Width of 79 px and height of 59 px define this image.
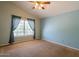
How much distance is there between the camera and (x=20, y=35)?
5.73 meters

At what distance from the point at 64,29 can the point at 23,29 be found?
286 cm

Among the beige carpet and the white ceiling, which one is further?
the white ceiling

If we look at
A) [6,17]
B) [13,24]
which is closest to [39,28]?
[13,24]

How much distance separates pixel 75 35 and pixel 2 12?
13.3 ft

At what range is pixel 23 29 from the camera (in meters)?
5.92

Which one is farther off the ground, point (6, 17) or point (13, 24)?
point (6, 17)

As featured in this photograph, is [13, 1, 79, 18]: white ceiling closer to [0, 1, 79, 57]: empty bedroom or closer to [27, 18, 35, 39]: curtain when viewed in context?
[0, 1, 79, 57]: empty bedroom

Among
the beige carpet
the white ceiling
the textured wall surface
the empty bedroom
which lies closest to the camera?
the beige carpet

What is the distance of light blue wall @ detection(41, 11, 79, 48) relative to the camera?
404 centimetres

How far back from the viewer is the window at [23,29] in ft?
18.2

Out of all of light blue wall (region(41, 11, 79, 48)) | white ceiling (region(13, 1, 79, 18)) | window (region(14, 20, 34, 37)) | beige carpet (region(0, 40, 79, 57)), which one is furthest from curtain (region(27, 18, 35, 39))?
beige carpet (region(0, 40, 79, 57))

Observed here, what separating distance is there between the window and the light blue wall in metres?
1.22

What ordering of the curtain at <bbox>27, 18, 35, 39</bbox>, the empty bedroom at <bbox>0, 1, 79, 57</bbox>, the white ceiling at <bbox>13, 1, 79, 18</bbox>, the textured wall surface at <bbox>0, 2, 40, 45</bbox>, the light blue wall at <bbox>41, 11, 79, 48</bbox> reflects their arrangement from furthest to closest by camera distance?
the curtain at <bbox>27, 18, 35, 39</bbox>, the textured wall surface at <bbox>0, 2, 40, 45</bbox>, the light blue wall at <bbox>41, 11, 79, 48</bbox>, the empty bedroom at <bbox>0, 1, 79, 57</bbox>, the white ceiling at <bbox>13, 1, 79, 18</bbox>

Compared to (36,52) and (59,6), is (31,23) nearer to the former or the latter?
(59,6)
